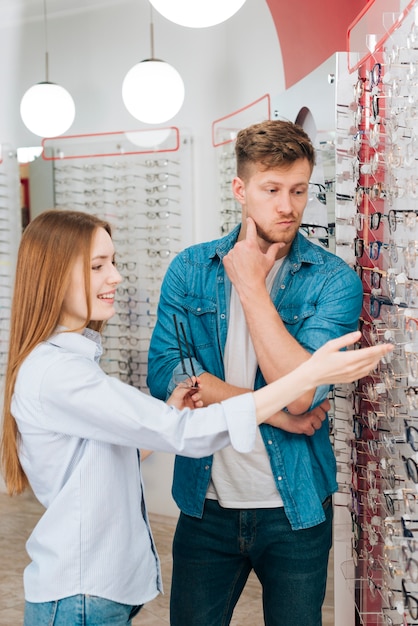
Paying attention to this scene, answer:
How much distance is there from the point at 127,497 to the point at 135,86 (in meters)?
3.34

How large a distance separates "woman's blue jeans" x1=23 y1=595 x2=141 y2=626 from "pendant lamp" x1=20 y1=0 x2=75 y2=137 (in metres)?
3.90

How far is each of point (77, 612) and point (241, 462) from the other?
0.56 meters

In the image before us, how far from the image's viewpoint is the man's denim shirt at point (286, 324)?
6.75ft

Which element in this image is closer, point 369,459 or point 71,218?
point 71,218

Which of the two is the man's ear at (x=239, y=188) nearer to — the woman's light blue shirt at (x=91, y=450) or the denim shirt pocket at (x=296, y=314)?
the denim shirt pocket at (x=296, y=314)

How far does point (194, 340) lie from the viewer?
2234 millimetres

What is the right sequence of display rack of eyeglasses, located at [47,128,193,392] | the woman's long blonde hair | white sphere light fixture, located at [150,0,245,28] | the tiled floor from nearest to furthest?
1. the woman's long blonde hair
2. white sphere light fixture, located at [150,0,245,28]
3. the tiled floor
4. display rack of eyeglasses, located at [47,128,193,392]

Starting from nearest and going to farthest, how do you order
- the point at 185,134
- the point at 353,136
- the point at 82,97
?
1. the point at 353,136
2. the point at 185,134
3. the point at 82,97

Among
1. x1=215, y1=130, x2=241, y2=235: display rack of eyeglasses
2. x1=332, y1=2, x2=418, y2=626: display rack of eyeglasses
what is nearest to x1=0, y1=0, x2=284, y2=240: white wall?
x1=215, y1=130, x2=241, y2=235: display rack of eyeglasses

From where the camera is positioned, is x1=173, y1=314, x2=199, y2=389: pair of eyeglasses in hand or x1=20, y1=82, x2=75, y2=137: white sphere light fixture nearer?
x1=173, y1=314, x2=199, y2=389: pair of eyeglasses in hand

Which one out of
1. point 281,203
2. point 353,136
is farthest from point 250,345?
point 353,136

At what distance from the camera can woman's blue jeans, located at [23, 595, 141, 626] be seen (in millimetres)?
1755

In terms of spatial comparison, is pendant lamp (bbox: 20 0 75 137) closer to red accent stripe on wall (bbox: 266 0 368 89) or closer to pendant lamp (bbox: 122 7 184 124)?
pendant lamp (bbox: 122 7 184 124)

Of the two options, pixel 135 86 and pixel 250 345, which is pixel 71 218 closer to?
pixel 250 345
